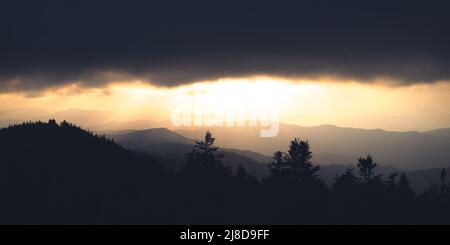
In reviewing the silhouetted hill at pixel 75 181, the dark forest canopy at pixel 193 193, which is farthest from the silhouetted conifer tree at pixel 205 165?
the silhouetted hill at pixel 75 181

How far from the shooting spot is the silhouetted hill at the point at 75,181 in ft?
287

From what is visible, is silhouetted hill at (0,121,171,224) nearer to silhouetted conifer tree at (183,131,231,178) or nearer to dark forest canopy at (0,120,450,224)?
dark forest canopy at (0,120,450,224)

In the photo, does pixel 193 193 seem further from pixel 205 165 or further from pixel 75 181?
pixel 75 181

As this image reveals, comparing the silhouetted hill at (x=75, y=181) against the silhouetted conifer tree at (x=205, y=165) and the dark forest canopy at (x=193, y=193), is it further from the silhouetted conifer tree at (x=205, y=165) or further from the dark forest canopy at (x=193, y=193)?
the silhouetted conifer tree at (x=205, y=165)

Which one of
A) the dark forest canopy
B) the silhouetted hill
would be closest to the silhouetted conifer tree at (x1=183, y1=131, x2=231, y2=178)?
the dark forest canopy

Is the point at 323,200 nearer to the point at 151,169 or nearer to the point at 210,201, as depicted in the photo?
the point at 210,201

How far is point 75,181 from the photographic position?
316 feet

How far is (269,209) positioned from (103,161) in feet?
114

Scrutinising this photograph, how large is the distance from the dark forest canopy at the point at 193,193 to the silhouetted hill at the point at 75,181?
0.53 feet

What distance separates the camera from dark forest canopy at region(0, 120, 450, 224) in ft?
287
